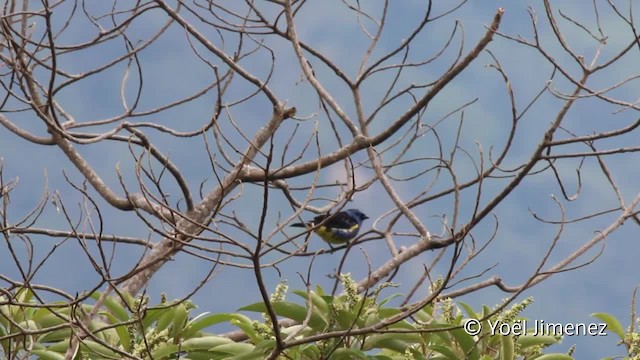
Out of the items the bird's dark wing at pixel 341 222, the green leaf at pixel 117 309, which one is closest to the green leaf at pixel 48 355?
the green leaf at pixel 117 309

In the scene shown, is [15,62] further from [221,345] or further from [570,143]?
[570,143]

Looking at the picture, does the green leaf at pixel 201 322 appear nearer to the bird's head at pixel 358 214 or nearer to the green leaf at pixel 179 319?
the green leaf at pixel 179 319

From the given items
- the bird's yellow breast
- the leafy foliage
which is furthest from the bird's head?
the leafy foliage

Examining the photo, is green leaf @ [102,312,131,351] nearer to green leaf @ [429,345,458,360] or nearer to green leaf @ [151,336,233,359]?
green leaf @ [151,336,233,359]

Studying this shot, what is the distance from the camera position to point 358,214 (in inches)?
270

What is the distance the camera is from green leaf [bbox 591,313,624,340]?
3771mm

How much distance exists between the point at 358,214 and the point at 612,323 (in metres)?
3.23

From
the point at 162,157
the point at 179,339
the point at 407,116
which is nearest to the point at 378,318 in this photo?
the point at 179,339

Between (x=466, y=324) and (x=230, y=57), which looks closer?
(x=466, y=324)

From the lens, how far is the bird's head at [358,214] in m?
6.65

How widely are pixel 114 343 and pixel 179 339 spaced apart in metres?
0.30

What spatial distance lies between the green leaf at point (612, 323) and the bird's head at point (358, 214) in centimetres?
295

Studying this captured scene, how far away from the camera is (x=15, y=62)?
5000 mm

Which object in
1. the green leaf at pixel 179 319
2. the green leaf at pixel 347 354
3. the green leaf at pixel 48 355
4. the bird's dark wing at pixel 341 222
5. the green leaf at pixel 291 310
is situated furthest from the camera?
the bird's dark wing at pixel 341 222
